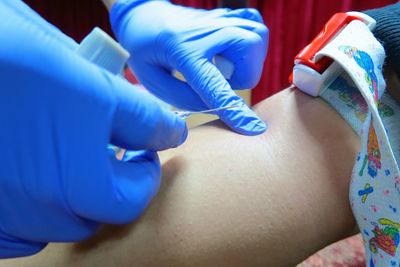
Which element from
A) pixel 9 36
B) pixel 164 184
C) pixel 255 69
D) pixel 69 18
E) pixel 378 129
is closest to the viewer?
pixel 9 36

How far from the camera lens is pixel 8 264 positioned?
0.73m

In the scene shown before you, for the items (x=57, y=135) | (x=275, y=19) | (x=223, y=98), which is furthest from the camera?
(x=275, y=19)

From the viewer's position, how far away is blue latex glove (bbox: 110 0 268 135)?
0.81 meters

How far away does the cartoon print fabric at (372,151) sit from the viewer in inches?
25.8

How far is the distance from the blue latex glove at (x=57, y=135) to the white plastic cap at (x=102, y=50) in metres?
0.04

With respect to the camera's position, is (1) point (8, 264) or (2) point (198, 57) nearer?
(1) point (8, 264)

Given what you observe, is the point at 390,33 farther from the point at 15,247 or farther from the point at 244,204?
the point at 15,247

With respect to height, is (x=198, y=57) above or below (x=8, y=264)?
above

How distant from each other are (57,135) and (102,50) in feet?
0.46

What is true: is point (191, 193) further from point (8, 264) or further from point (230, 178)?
point (8, 264)

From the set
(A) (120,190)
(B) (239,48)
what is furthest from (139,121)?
(B) (239,48)

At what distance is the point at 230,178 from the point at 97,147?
251 mm

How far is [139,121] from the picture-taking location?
608 millimetres

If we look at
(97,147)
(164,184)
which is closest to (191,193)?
(164,184)
